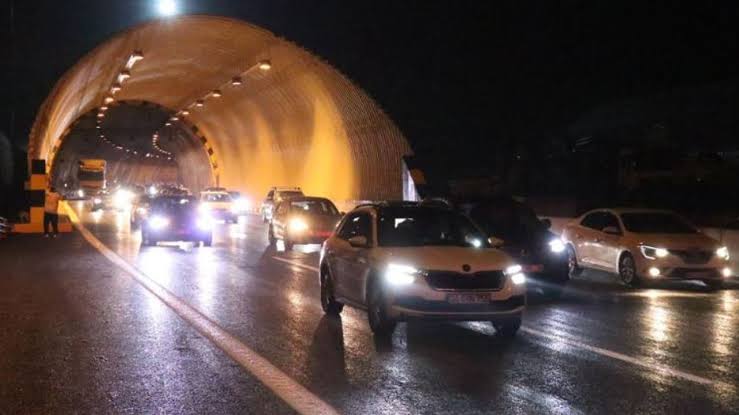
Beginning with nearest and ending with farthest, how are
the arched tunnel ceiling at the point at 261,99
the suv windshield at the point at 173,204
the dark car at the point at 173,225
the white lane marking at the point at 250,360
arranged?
the white lane marking at the point at 250,360 < the dark car at the point at 173,225 < the suv windshield at the point at 173,204 < the arched tunnel ceiling at the point at 261,99

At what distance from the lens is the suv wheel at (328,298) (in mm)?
11773

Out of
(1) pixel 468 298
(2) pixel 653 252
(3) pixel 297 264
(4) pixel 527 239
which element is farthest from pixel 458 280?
(3) pixel 297 264

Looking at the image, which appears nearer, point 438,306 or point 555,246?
point 438,306

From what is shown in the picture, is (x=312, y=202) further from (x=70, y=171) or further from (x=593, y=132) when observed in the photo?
(x=70, y=171)

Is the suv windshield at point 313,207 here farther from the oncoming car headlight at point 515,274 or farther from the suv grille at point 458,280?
the suv grille at point 458,280

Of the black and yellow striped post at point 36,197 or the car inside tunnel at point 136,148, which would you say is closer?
the black and yellow striped post at point 36,197

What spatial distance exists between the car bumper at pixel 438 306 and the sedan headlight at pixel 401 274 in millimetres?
87

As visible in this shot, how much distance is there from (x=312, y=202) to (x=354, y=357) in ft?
56.9

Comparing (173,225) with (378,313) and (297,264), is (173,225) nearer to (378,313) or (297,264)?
(297,264)

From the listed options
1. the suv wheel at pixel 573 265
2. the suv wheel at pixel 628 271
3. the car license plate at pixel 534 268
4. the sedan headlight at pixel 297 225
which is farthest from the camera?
the sedan headlight at pixel 297 225

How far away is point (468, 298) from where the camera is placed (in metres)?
9.56

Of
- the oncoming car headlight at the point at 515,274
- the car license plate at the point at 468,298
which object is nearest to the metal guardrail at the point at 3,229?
the car license plate at the point at 468,298

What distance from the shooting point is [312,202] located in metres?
26.0

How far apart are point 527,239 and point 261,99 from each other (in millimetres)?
27774
